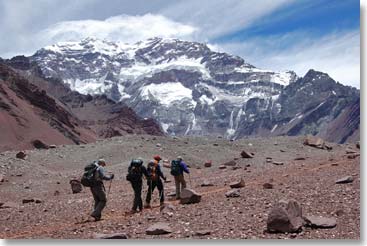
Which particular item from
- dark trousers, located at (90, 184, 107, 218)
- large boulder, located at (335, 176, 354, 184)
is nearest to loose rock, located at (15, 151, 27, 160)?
dark trousers, located at (90, 184, 107, 218)

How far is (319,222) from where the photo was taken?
13.6 meters

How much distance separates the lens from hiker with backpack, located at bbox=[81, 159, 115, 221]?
60.4 feet

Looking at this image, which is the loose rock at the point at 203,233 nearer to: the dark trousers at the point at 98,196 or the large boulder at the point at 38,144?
the dark trousers at the point at 98,196

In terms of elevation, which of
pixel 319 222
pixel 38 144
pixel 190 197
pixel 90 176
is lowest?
pixel 319 222

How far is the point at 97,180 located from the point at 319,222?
7675 mm

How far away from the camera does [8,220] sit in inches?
844

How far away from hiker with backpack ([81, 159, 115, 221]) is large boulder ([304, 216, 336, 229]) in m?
6.88

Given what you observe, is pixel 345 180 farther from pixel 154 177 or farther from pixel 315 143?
pixel 315 143

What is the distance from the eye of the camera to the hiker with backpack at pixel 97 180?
60.4 ft

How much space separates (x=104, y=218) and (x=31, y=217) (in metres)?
3.76

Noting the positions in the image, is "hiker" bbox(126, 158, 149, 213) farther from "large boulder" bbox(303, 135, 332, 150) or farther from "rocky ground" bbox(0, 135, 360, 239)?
"large boulder" bbox(303, 135, 332, 150)

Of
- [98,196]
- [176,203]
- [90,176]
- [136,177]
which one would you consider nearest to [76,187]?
[176,203]

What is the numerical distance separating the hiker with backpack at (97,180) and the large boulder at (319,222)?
688 cm

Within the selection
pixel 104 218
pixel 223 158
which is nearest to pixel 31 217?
pixel 104 218
